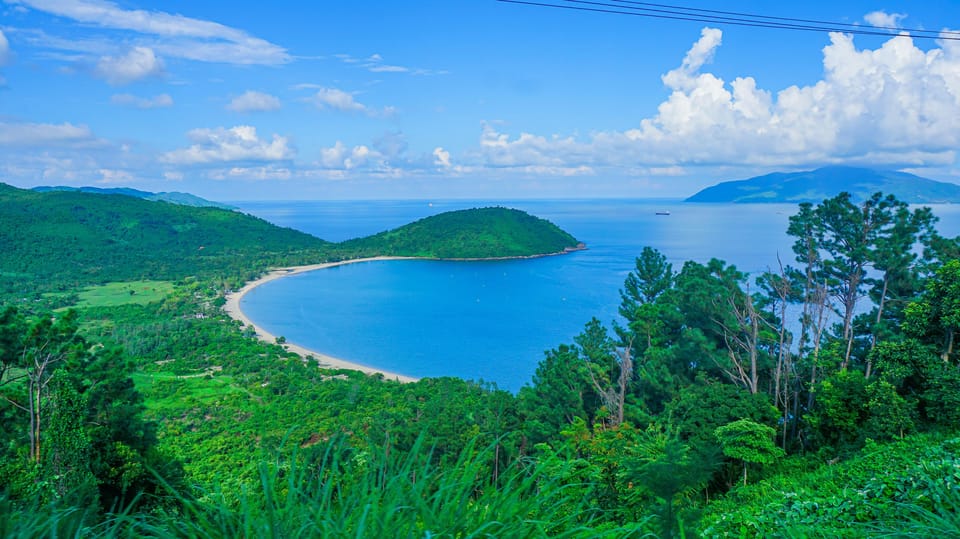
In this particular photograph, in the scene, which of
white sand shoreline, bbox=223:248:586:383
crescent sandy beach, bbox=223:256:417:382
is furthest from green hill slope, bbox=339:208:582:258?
crescent sandy beach, bbox=223:256:417:382

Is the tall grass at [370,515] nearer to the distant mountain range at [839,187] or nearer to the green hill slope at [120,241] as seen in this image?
the green hill slope at [120,241]

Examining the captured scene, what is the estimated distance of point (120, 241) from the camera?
66250mm

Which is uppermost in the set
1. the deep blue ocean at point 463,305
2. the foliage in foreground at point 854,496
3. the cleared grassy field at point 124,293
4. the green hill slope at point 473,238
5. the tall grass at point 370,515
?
the tall grass at point 370,515

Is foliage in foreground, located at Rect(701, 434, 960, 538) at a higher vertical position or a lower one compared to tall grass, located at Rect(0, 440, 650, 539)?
lower

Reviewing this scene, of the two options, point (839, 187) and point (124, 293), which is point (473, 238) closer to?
point (124, 293)

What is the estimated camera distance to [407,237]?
77312 mm

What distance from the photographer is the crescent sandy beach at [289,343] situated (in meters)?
→ 28.8

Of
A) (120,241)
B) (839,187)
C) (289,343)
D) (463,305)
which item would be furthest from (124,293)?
(839,187)

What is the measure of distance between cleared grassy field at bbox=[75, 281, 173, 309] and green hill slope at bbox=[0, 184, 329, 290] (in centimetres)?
264

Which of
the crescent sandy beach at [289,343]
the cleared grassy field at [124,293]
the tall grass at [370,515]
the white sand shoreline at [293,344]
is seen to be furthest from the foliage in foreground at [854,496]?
the cleared grassy field at [124,293]

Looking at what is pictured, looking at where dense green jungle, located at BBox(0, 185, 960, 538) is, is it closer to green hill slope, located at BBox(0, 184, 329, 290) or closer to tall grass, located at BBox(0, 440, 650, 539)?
tall grass, located at BBox(0, 440, 650, 539)

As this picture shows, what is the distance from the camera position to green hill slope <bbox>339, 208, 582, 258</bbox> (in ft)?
232

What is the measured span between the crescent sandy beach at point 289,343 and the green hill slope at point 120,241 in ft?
11.5

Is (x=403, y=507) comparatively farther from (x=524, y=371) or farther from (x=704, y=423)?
(x=524, y=371)
